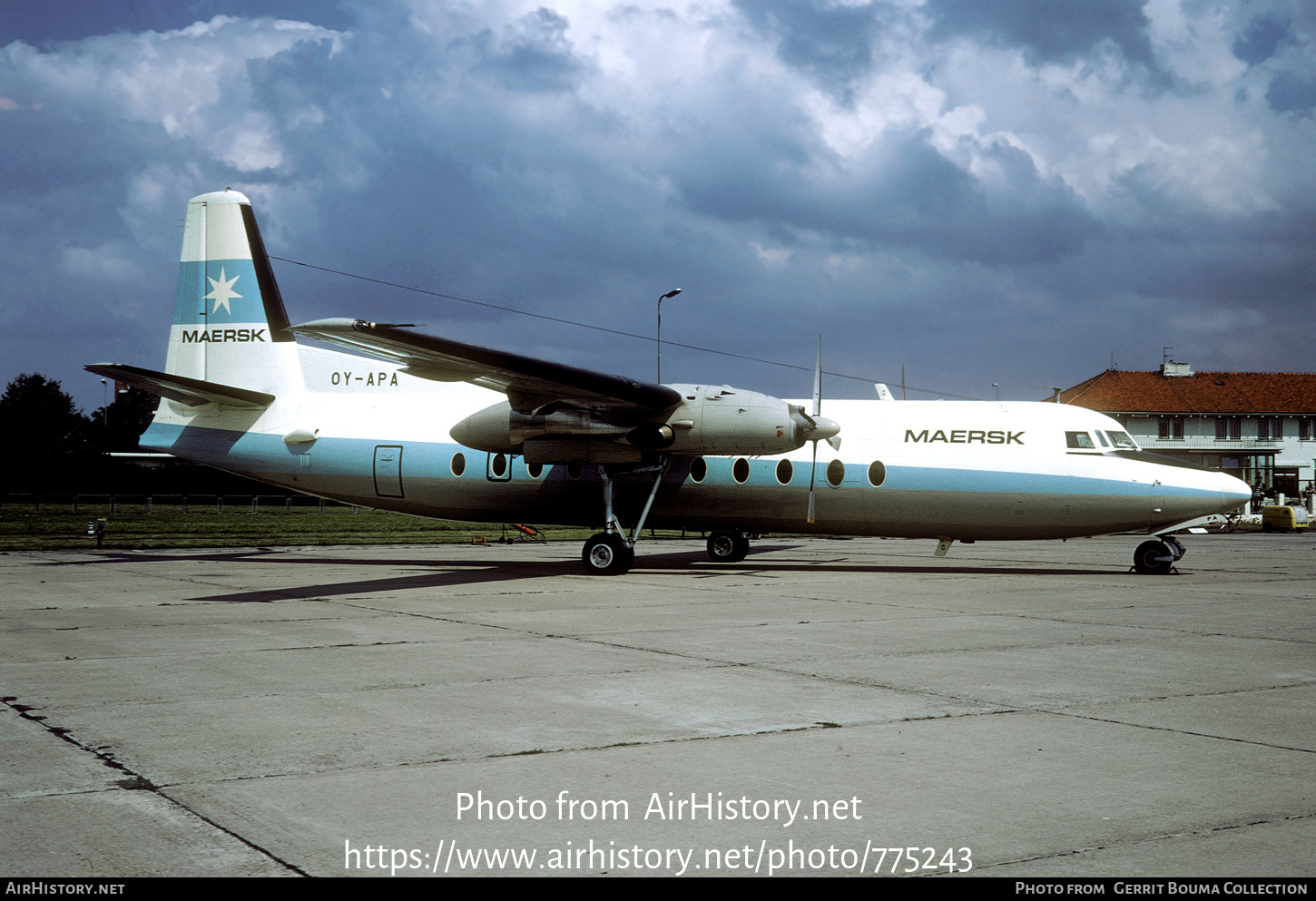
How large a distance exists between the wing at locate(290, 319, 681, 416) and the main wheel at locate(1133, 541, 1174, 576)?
9163 mm

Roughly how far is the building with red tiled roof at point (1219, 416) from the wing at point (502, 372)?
69.9 metres

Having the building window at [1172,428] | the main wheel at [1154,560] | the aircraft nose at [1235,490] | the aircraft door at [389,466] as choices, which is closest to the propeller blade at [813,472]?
the main wheel at [1154,560]

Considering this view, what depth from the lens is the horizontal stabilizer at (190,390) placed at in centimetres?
1897

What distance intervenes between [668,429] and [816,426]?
2583 millimetres

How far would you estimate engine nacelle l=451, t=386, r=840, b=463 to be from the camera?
17.7m

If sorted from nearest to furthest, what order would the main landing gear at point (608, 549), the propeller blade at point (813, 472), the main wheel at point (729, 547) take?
the propeller blade at point (813, 472) < the main landing gear at point (608, 549) < the main wheel at point (729, 547)

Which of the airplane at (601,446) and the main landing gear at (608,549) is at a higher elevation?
the airplane at (601,446)

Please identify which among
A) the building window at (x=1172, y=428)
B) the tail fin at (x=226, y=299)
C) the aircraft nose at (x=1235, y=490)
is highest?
the building window at (x=1172, y=428)

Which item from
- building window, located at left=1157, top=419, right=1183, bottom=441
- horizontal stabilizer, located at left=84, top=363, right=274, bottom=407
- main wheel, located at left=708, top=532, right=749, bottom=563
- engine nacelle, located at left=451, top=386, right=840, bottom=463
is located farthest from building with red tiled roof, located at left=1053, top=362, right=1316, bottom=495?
horizontal stabilizer, located at left=84, top=363, right=274, bottom=407

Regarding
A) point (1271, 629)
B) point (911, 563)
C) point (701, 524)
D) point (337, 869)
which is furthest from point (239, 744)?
point (911, 563)

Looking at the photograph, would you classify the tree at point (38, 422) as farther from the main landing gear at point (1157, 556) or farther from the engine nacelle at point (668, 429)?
the main landing gear at point (1157, 556)

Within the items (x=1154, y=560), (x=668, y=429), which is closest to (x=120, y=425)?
(x=668, y=429)

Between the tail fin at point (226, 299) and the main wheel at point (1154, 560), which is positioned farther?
the tail fin at point (226, 299)

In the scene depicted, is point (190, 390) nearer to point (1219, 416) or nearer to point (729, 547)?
point (729, 547)
